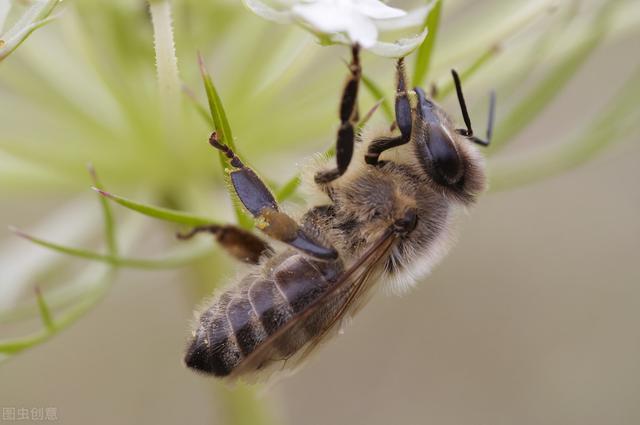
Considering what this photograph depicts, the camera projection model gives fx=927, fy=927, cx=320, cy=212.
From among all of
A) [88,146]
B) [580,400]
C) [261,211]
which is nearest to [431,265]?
[261,211]

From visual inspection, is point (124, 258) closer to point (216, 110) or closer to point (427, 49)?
point (216, 110)

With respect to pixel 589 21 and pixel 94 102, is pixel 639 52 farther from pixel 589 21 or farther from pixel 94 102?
pixel 94 102

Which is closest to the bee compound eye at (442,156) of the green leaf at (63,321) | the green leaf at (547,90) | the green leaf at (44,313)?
the green leaf at (547,90)

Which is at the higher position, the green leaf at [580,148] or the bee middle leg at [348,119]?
the bee middle leg at [348,119]

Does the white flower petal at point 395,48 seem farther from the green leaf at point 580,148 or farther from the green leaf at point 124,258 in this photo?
the green leaf at point 580,148

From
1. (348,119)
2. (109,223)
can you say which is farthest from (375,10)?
(109,223)
